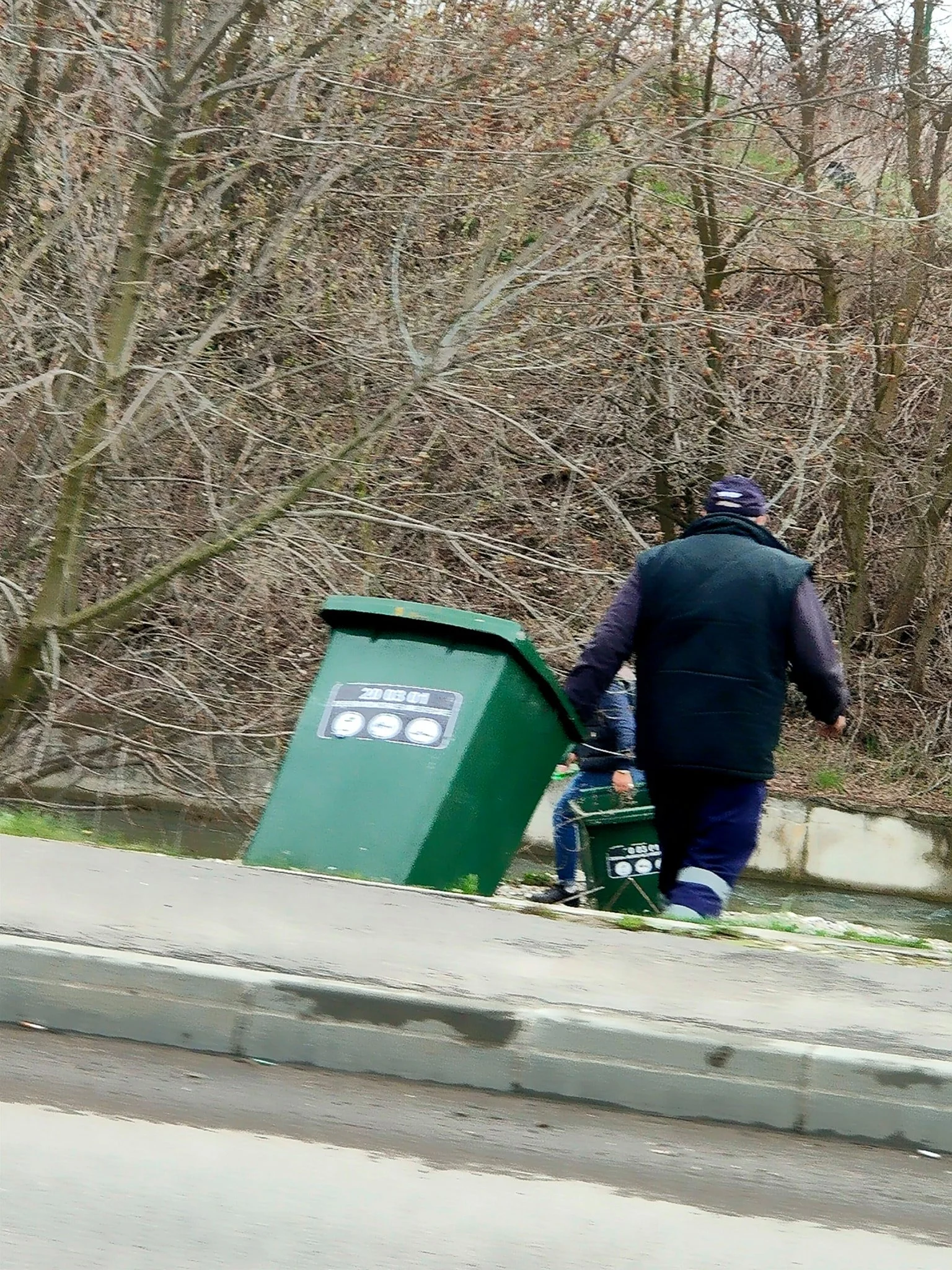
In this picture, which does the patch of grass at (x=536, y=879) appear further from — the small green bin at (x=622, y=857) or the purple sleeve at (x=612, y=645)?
the purple sleeve at (x=612, y=645)

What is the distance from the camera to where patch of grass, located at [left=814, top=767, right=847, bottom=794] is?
14.8 metres

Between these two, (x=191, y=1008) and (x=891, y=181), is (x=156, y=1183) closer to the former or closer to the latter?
(x=191, y=1008)

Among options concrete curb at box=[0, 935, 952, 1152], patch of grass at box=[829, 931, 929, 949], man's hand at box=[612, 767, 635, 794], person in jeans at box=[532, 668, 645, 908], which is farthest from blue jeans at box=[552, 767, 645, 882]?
concrete curb at box=[0, 935, 952, 1152]

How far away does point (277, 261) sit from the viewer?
10195mm

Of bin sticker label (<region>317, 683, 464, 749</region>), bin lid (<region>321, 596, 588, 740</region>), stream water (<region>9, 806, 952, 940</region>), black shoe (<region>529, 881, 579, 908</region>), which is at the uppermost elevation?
bin lid (<region>321, 596, 588, 740</region>)

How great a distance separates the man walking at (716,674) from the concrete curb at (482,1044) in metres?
1.62

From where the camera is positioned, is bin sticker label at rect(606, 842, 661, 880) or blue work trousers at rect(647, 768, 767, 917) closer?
blue work trousers at rect(647, 768, 767, 917)

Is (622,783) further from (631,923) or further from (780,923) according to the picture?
(631,923)

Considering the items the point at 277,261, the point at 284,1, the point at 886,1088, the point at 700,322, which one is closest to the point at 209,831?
the point at 277,261

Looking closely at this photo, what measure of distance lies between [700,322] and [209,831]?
4.62m

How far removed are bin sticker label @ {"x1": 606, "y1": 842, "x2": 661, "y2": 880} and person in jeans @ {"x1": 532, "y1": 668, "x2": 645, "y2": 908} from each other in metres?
0.32

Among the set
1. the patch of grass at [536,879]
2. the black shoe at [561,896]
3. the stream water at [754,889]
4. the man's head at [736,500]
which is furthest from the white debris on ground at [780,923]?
the stream water at [754,889]

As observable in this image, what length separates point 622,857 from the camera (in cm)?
748

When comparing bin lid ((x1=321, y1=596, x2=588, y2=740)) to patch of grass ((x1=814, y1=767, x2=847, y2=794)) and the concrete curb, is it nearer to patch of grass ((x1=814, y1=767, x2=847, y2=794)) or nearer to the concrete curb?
the concrete curb
